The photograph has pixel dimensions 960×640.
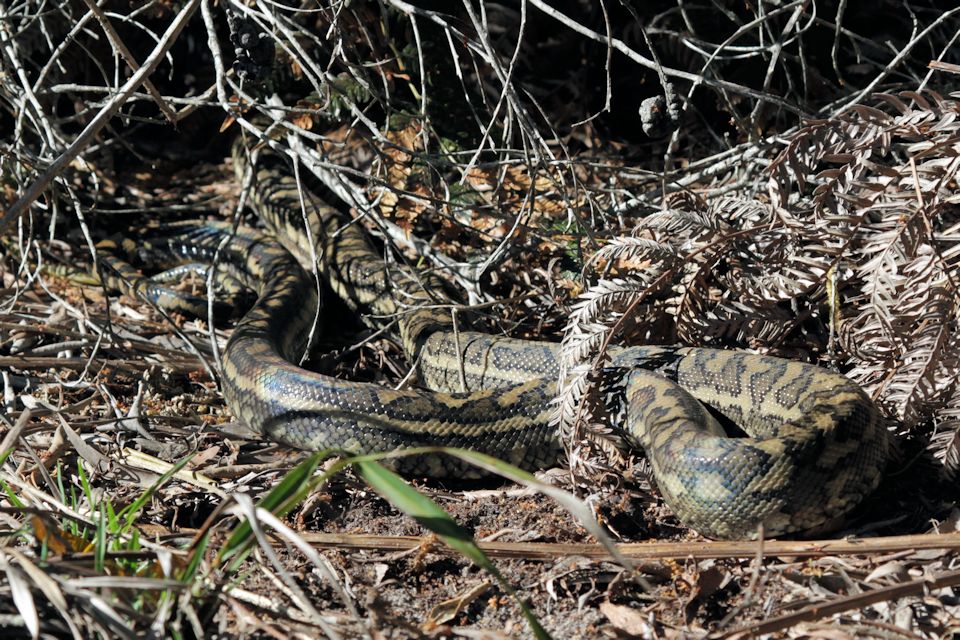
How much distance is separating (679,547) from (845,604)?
0.80 m

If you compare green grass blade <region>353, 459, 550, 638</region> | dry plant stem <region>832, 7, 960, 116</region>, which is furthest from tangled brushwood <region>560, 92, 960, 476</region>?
green grass blade <region>353, 459, 550, 638</region>

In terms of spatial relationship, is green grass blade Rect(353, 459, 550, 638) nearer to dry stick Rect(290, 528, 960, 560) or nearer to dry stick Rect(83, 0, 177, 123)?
dry stick Rect(290, 528, 960, 560)

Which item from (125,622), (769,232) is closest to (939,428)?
(769,232)

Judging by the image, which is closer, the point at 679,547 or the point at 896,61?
the point at 679,547

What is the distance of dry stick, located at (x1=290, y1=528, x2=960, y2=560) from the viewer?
4.03 metres

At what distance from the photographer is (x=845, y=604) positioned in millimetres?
3529

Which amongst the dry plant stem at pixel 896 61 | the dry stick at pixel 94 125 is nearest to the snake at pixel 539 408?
the dry stick at pixel 94 125

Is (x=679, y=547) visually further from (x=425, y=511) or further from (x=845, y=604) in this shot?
(x=425, y=511)

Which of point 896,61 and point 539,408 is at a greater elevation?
point 896,61

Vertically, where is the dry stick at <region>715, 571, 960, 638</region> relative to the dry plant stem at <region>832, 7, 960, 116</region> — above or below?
below

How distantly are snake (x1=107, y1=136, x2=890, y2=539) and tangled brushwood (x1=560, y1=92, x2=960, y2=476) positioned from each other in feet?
0.72

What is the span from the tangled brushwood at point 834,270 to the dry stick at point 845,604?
956 mm

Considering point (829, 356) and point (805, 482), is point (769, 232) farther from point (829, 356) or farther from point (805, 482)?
point (805, 482)

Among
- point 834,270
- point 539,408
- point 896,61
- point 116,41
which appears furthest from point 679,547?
point 116,41
